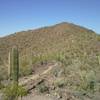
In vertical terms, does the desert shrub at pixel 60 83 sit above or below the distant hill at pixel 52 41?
below

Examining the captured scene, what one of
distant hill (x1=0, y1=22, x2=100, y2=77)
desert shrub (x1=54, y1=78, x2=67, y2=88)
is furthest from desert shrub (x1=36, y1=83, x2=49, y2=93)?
distant hill (x1=0, y1=22, x2=100, y2=77)

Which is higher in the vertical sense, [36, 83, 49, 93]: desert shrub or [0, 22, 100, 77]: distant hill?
[0, 22, 100, 77]: distant hill

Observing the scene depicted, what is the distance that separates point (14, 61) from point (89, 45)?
21.0 m

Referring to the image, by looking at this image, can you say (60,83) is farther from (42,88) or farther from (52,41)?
(52,41)

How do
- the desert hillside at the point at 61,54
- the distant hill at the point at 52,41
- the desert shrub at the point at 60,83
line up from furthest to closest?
the distant hill at the point at 52,41
the desert hillside at the point at 61,54
the desert shrub at the point at 60,83

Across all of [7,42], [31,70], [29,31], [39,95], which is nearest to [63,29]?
[29,31]

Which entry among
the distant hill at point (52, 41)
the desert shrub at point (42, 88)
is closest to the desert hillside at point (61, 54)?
the distant hill at point (52, 41)

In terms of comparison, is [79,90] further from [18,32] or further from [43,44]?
[18,32]

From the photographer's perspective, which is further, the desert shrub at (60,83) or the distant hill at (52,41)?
the distant hill at (52,41)

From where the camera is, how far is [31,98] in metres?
15.3

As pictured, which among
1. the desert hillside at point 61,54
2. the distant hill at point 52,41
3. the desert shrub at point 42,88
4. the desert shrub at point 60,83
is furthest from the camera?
the distant hill at point 52,41

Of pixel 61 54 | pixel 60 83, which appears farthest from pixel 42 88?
pixel 61 54

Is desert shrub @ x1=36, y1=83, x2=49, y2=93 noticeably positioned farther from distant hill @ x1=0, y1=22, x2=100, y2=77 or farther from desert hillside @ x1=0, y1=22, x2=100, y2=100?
distant hill @ x1=0, y1=22, x2=100, y2=77

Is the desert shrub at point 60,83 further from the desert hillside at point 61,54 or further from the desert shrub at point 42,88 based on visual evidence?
the desert shrub at point 42,88
